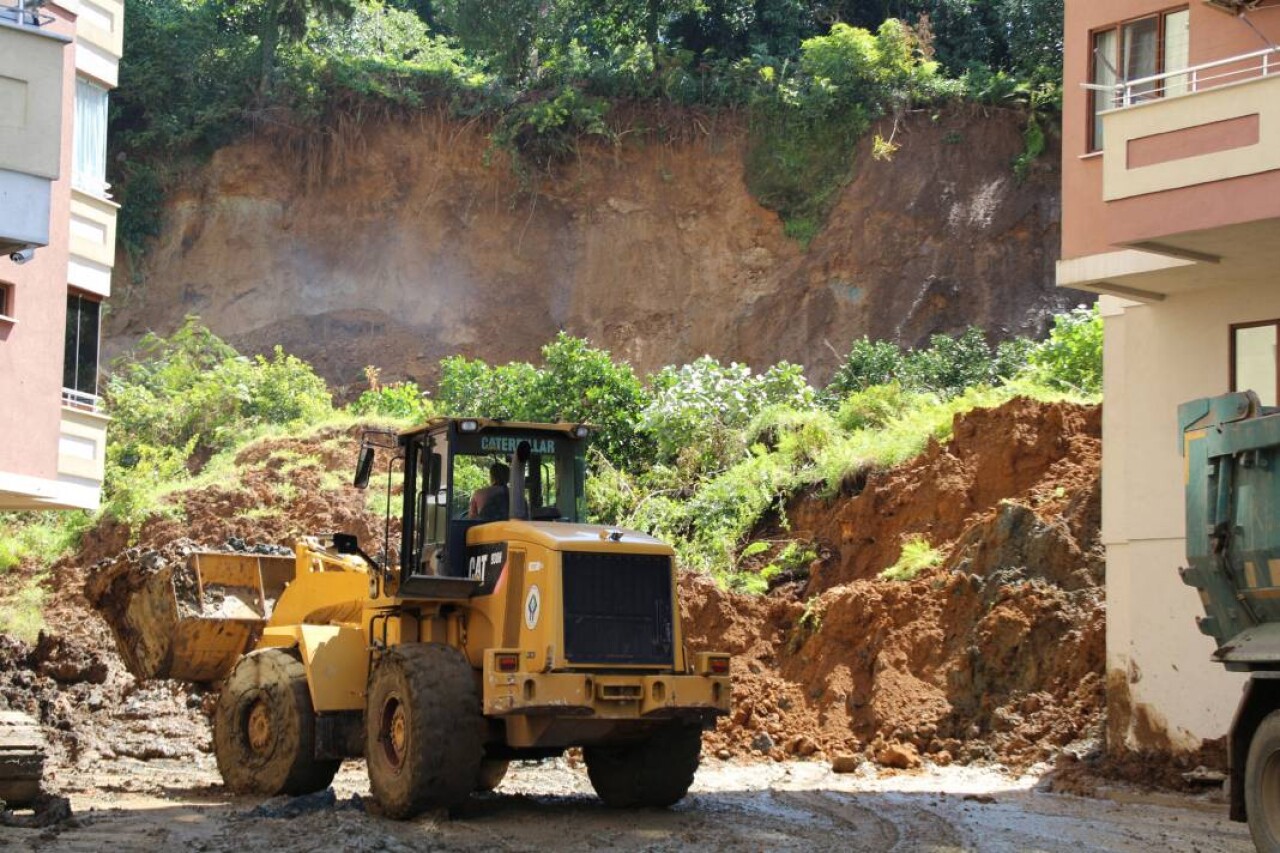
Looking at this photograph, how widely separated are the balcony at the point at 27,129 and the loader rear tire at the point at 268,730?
434 centimetres

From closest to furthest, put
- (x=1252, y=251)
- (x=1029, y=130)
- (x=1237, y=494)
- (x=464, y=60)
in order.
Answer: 1. (x=1237, y=494)
2. (x=1252, y=251)
3. (x=1029, y=130)
4. (x=464, y=60)

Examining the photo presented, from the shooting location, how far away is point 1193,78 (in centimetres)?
1809

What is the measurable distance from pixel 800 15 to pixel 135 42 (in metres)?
16.6

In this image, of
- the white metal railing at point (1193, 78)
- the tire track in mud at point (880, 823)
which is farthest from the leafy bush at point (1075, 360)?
the tire track in mud at point (880, 823)

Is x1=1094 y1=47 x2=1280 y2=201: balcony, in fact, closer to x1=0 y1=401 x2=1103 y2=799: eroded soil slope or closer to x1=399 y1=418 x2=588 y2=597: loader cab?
x1=0 y1=401 x2=1103 y2=799: eroded soil slope

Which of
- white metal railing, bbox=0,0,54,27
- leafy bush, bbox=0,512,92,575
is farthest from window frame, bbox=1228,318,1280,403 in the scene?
leafy bush, bbox=0,512,92,575

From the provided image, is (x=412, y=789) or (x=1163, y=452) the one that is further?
(x=1163, y=452)

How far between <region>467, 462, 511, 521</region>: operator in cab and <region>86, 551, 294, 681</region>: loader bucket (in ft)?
12.1

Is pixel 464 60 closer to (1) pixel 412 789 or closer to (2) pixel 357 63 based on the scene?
(2) pixel 357 63

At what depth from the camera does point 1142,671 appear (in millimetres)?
17469

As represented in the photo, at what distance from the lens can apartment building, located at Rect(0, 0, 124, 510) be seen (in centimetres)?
1947

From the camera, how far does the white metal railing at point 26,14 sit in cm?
1590

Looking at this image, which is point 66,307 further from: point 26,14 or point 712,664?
point 712,664

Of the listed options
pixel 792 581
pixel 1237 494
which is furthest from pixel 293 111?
pixel 1237 494
